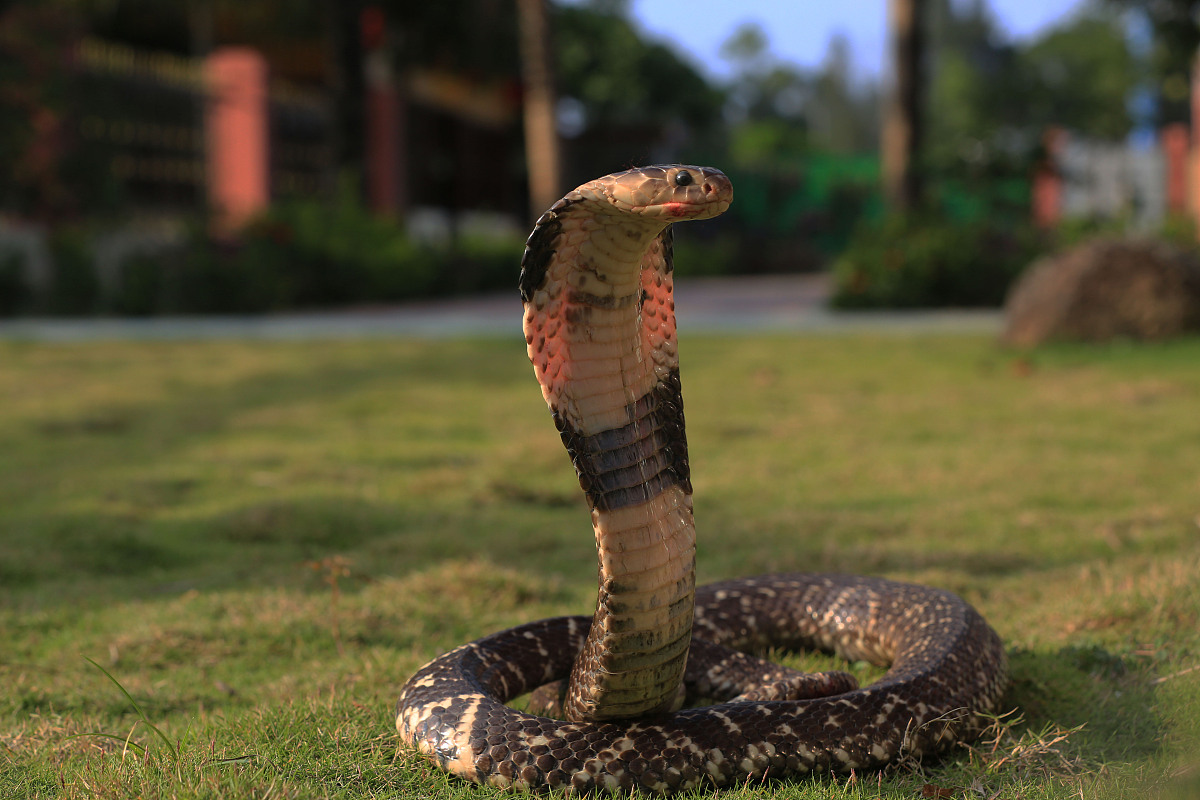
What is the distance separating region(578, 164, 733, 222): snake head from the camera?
197 cm

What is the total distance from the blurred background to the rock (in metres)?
4.09

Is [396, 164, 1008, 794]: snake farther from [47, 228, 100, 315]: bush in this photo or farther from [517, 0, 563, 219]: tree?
[517, 0, 563, 219]: tree

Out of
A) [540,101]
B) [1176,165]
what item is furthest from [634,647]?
[1176,165]

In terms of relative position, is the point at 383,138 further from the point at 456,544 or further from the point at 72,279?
the point at 456,544

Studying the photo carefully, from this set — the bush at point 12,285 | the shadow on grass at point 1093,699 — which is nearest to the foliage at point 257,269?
the bush at point 12,285

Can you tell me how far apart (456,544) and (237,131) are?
16799 mm

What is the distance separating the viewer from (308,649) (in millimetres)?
3527

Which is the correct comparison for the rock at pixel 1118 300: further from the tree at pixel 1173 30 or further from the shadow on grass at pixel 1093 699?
the shadow on grass at pixel 1093 699

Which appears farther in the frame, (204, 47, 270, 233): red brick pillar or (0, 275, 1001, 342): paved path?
(204, 47, 270, 233): red brick pillar

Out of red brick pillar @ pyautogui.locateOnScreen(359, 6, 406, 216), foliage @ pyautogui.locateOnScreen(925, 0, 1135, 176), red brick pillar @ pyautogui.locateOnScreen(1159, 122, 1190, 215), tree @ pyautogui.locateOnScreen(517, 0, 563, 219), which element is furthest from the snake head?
red brick pillar @ pyautogui.locateOnScreen(1159, 122, 1190, 215)

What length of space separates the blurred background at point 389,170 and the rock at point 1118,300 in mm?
4087

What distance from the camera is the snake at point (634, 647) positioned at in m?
2.19

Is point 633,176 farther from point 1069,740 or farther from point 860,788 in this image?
point 1069,740

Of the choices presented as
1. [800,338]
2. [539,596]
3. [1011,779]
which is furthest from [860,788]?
[800,338]
